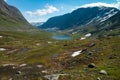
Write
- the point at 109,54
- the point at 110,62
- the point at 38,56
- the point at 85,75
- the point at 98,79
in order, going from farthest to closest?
the point at 38,56
the point at 109,54
the point at 110,62
the point at 85,75
the point at 98,79

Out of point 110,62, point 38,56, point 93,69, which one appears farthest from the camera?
point 38,56

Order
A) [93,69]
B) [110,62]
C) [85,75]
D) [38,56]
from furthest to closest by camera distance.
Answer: [38,56], [110,62], [93,69], [85,75]

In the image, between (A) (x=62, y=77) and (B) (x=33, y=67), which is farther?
(B) (x=33, y=67)

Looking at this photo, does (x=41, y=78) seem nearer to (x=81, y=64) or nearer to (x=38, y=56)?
(x=81, y=64)

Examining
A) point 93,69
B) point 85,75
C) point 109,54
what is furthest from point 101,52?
point 85,75

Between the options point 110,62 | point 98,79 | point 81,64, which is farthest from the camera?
point 81,64

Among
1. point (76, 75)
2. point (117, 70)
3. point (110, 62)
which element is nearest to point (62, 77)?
point (76, 75)

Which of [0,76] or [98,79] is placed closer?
[98,79]

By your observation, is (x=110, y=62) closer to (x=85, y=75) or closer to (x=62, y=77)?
(x=85, y=75)
